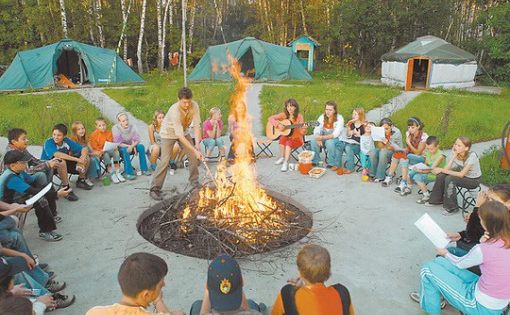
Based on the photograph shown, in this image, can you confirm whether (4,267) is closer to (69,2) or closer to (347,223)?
(347,223)

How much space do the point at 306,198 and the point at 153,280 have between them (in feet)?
13.0

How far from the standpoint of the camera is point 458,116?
1181cm

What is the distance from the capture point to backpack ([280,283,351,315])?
2.54 metres

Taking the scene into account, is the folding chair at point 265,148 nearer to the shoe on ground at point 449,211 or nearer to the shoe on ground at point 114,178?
the shoe on ground at point 114,178

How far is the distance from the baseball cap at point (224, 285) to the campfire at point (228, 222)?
196 cm

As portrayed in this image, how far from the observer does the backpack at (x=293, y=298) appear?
2543mm

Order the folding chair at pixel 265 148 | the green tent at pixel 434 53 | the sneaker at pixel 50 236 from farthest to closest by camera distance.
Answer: the green tent at pixel 434 53, the folding chair at pixel 265 148, the sneaker at pixel 50 236

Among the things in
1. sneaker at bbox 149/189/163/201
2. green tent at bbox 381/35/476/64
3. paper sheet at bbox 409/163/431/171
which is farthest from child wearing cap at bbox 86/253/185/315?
green tent at bbox 381/35/476/64

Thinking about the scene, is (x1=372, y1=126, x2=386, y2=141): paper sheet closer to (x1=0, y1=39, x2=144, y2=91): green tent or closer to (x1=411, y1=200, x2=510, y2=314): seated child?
(x1=411, y1=200, x2=510, y2=314): seated child

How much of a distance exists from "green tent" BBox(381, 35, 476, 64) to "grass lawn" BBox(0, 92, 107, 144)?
15.1 m

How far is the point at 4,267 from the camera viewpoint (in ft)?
9.02

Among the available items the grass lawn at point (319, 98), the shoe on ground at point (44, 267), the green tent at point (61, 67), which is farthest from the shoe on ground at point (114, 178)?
the green tent at point (61, 67)

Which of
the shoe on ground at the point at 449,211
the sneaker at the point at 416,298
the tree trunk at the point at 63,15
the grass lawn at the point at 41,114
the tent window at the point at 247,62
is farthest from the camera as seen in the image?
the tent window at the point at 247,62

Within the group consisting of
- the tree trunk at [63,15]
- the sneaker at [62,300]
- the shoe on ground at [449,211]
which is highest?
the tree trunk at [63,15]
